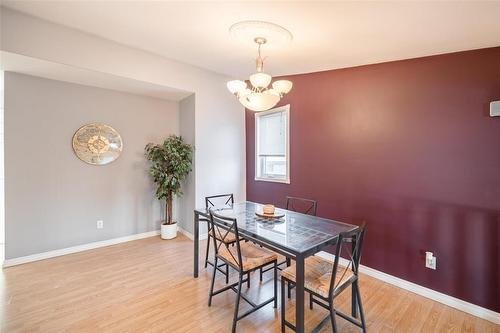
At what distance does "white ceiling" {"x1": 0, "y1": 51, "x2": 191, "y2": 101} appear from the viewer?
2.64 metres

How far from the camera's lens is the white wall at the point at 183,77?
8.17ft

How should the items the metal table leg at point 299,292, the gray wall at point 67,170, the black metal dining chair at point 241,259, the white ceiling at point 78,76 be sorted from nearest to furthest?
the metal table leg at point 299,292 → the black metal dining chair at point 241,259 → the white ceiling at point 78,76 → the gray wall at point 67,170

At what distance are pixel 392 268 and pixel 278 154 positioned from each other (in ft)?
7.28

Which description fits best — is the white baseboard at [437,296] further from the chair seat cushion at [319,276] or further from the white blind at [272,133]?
the white blind at [272,133]

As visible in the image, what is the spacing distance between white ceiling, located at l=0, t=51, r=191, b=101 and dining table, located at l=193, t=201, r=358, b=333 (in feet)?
7.14

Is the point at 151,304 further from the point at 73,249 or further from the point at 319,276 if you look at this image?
the point at 73,249

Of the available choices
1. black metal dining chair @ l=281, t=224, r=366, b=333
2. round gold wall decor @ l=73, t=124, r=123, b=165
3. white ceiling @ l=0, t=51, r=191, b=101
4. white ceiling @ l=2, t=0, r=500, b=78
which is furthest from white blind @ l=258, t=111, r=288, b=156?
round gold wall decor @ l=73, t=124, r=123, b=165

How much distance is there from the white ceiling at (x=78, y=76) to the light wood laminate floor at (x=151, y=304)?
250cm

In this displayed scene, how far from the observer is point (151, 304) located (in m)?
2.24

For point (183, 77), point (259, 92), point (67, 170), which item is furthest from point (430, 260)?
point (67, 170)

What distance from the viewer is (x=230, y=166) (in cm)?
435

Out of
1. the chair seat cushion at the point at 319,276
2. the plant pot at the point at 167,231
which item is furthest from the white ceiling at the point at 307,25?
the plant pot at the point at 167,231

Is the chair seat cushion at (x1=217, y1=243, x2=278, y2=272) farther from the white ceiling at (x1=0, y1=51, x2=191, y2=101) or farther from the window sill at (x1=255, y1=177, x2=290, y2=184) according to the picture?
the white ceiling at (x1=0, y1=51, x2=191, y2=101)

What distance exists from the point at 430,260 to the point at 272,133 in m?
2.73
